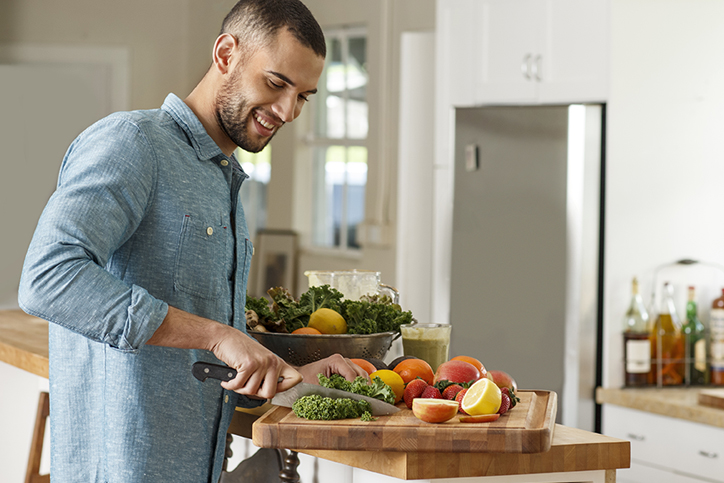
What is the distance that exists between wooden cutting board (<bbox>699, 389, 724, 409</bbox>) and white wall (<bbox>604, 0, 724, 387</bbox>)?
0.37 m

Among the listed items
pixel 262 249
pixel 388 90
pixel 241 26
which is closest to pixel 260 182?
pixel 262 249

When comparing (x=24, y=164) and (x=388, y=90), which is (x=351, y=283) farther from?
(x=24, y=164)

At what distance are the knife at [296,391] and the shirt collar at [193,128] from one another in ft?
1.20

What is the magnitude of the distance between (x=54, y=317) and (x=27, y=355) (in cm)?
119

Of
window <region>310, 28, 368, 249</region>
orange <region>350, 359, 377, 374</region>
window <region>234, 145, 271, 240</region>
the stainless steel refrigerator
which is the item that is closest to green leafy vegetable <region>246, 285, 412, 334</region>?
orange <region>350, 359, 377, 374</region>

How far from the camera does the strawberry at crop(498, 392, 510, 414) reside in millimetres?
1269

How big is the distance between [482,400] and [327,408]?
0.25 m

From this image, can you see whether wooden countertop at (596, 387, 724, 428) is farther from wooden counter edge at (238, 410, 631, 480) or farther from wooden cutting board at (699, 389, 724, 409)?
wooden counter edge at (238, 410, 631, 480)

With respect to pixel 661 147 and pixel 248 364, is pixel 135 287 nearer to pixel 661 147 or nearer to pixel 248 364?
pixel 248 364

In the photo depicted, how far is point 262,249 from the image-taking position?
5.27 metres

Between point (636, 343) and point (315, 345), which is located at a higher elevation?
point (315, 345)

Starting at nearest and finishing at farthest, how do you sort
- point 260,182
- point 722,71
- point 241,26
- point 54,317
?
point 54,317, point 241,26, point 722,71, point 260,182

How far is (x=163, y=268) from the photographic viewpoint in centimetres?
121

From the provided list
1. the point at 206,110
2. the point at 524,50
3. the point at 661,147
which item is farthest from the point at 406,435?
the point at 524,50
